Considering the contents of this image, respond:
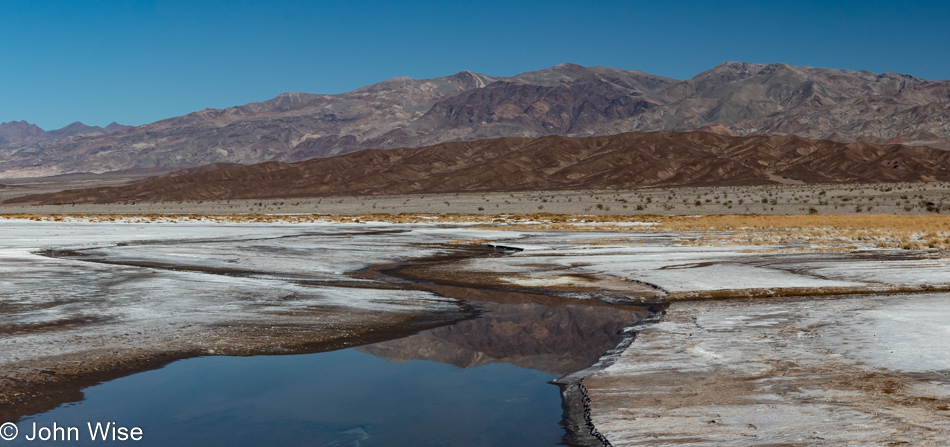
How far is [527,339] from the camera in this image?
12.3m

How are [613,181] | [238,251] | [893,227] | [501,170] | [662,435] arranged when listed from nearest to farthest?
1. [662,435]
2. [238,251]
3. [893,227]
4. [613,181]
5. [501,170]

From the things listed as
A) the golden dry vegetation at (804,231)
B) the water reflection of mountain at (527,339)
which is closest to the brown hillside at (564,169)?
the golden dry vegetation at (804,231)

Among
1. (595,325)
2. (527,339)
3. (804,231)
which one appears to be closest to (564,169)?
(804,231)

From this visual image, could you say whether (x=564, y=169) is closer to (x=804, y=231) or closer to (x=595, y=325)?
(x=804, y=231)

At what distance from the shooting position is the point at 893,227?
36906mm

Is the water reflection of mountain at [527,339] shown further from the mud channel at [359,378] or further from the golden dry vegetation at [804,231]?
the golden dry vegetation at [804,231]

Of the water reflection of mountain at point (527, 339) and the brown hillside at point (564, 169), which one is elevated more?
the brown hillside at point (564, 169)

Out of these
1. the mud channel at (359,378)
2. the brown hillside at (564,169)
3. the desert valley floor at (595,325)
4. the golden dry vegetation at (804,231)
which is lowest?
the mud channel at (359,378)

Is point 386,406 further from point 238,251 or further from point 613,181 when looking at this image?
point 613,181

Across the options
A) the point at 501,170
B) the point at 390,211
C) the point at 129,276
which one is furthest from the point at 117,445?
the point at 501,170

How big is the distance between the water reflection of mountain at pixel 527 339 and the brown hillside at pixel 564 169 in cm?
12006

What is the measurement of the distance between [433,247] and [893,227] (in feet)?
66.3

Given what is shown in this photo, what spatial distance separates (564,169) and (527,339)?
14247cm

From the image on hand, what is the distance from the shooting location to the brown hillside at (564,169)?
452ft
